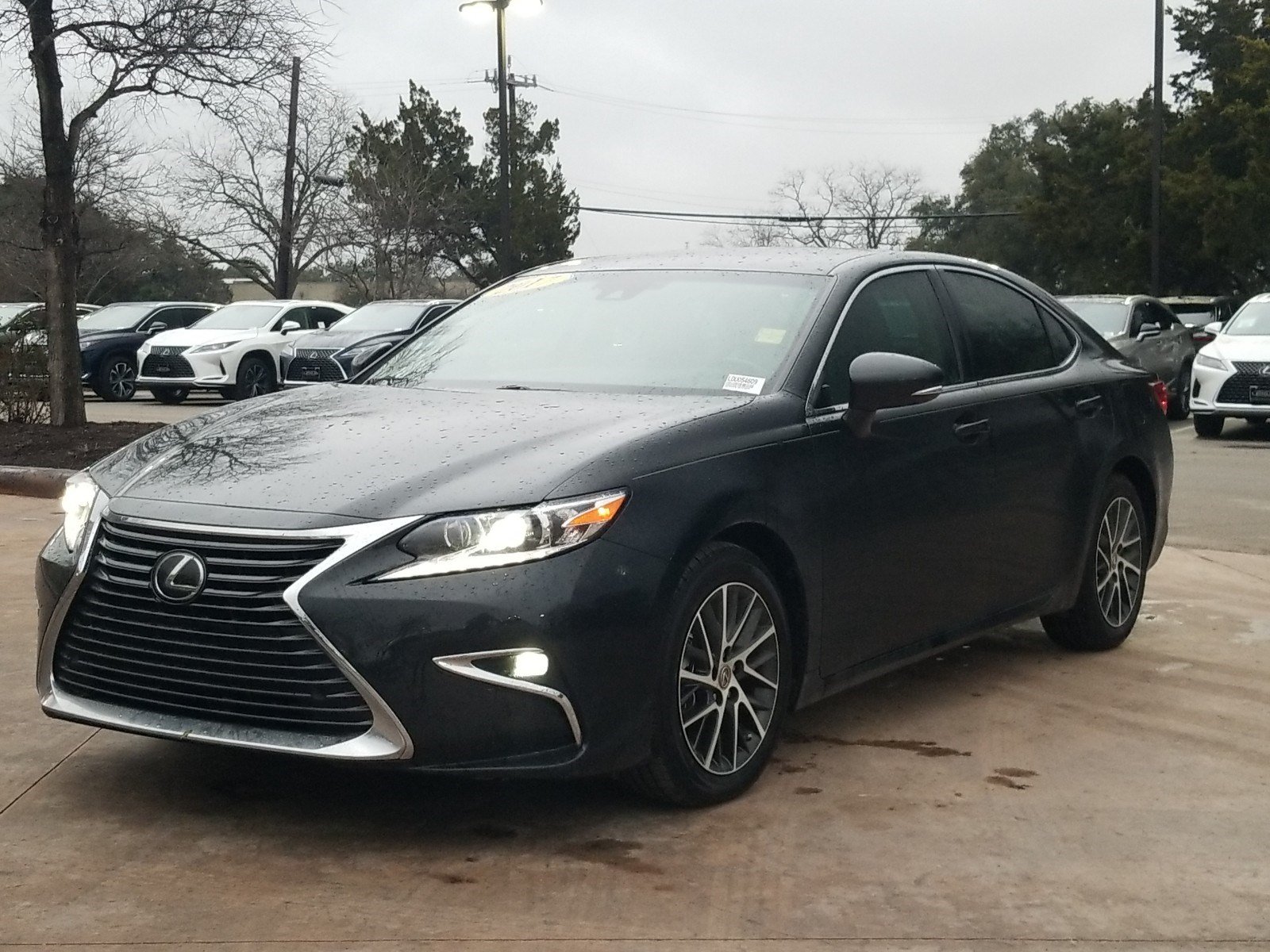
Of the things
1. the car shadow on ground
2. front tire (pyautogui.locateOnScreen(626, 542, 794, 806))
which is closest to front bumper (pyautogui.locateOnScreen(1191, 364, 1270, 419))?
the car shadow on ground

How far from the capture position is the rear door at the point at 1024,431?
5562 millimetres

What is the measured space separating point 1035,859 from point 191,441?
8.12 feet

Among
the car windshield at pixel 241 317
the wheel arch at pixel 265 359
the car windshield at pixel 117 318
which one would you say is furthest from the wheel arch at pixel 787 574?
the car windshield at pixel 117 318

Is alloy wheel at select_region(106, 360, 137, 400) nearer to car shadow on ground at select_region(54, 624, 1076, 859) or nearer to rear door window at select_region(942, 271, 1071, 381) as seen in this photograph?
rear door window at select_region(942, 271, 1071, 381)

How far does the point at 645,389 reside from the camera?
480 cm

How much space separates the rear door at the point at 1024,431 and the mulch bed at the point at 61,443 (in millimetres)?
7658

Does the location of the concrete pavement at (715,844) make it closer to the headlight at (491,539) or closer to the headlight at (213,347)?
the headlight at (491,539)

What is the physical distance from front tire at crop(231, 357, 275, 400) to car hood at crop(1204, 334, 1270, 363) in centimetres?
1209

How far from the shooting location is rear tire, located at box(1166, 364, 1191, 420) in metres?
20.3

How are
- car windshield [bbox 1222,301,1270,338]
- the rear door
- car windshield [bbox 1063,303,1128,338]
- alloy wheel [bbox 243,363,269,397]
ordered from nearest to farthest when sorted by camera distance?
the rear door < car windshield [bbox 1222,301,1270,338] < car windshield [bbox 1063,303,1128,338] < alloy wheel [bbox 243,363,269,397]

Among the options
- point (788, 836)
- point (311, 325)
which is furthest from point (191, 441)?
point (311, 325)

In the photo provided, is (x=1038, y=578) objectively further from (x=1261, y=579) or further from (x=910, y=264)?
(x=1261, y=579)

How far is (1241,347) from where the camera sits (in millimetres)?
17375

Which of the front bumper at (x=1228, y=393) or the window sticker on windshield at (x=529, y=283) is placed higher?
the window sticker on windshield at (x=529, y=283)
